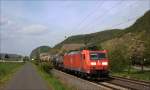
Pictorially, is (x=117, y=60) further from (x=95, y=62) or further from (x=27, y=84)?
(x=27, y=84)

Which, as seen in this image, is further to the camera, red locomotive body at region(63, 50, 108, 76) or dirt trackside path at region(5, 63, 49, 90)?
red locomotive body at region(63, 50, 108, 76)

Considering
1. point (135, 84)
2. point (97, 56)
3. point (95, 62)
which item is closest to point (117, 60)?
point (97, 56)

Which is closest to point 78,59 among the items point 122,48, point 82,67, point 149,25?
point 82,67

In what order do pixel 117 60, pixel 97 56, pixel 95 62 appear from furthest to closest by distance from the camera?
pixel 117 60, pixel 97 56, pixel 95 62

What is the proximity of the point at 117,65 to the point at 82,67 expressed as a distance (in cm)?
1205

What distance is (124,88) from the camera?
2262cm

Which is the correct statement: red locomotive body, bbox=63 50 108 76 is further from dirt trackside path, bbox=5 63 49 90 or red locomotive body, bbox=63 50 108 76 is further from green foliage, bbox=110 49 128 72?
green foliage, bbox=110 49 128 72

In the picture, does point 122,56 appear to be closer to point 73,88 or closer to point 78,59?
point 78,59

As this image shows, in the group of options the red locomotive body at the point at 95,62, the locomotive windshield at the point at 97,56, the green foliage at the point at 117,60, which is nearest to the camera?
the red locomotive body at the point at 95,62

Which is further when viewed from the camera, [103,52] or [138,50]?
[138,50]

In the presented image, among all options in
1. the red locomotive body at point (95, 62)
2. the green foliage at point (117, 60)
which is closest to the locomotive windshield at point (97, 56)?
the red locomotive body at point (95, 62)

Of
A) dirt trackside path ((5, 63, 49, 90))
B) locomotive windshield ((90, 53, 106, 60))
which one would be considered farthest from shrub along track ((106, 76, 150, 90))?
dirt trackside path ((5, 63, 49, 90))

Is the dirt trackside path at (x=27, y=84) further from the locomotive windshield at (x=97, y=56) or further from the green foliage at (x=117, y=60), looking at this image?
the green foliage at (x=117, y=60)

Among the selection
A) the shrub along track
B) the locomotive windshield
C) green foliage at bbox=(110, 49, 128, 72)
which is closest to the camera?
the shrub along track
